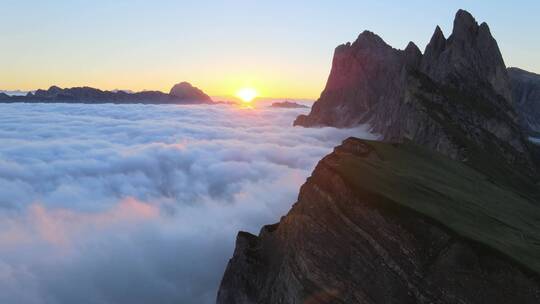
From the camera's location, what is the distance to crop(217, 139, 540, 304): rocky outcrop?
21766 millimetres

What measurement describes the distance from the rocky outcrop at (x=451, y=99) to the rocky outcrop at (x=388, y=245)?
Answer: 2288 cm

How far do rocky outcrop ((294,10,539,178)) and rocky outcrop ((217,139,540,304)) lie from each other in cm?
2288

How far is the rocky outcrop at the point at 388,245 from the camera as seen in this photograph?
857 inches

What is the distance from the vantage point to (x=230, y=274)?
1410 inches

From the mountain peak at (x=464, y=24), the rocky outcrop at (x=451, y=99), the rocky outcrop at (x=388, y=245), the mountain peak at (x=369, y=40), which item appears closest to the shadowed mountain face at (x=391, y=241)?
the rocky outcrop at (x=388, y=245)

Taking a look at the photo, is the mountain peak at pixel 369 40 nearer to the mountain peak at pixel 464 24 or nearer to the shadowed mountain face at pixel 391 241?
the mountain peak at pixel 464 24

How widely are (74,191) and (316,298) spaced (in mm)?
102612

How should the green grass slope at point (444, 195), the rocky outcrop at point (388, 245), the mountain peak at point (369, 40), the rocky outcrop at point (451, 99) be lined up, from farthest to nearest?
the mountain peak at point (369, 40)
the rocky outcrop at point (451, 99)
the green grass slope at point (444, 195)
the rocky outcrop at point (388, 245)

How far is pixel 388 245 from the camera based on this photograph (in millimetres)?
24234

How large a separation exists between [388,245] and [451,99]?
75150 millimetres

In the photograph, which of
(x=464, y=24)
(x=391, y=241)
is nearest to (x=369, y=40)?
(x=464, y=24)

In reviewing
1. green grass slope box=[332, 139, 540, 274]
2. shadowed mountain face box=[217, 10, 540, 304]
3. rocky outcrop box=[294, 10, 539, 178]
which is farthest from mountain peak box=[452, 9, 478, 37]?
green grass slope box=[332, 139, 540, 274]

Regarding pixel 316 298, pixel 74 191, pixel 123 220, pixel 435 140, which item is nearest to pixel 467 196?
pixel 316 298

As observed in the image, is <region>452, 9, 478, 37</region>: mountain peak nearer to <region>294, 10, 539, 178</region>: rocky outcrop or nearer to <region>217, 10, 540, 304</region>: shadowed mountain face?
<region>294, 10, 539, 178</region>: rocky outcrop
